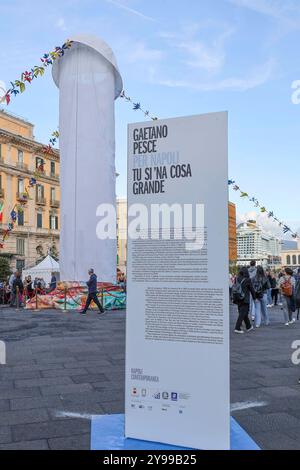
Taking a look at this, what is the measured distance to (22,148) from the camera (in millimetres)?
57781

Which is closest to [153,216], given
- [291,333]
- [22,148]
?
[291,333]

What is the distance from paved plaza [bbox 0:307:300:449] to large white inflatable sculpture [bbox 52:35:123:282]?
6.60 m

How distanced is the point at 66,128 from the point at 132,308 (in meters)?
15.0

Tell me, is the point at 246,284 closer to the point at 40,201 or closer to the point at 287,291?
the point at 287,291

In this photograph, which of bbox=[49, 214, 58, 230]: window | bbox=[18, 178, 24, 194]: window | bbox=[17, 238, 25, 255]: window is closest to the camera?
bbox=[18, 178, 24, 194]: window

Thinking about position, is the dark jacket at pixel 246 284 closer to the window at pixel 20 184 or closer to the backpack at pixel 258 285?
the backpack at pixel 258 285

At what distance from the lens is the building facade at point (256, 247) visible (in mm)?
115762

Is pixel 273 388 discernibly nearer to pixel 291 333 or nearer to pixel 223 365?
pixel 223 365

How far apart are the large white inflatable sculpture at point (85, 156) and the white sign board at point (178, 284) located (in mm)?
13569

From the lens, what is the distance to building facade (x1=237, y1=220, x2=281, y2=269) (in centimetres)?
11576

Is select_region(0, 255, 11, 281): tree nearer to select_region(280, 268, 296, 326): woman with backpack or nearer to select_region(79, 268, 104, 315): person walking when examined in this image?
select_region(79, 268, 104, 315): person walking

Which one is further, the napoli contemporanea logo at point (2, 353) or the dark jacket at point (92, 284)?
the dark jacket at point (92, 284)

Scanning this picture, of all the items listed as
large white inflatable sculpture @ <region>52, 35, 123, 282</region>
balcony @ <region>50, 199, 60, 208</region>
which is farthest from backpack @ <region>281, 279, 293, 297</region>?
balcony @ <region>50, 199, 60, 208</region>

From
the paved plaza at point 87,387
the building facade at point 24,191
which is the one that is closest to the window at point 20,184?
the building facade at point 24,191
